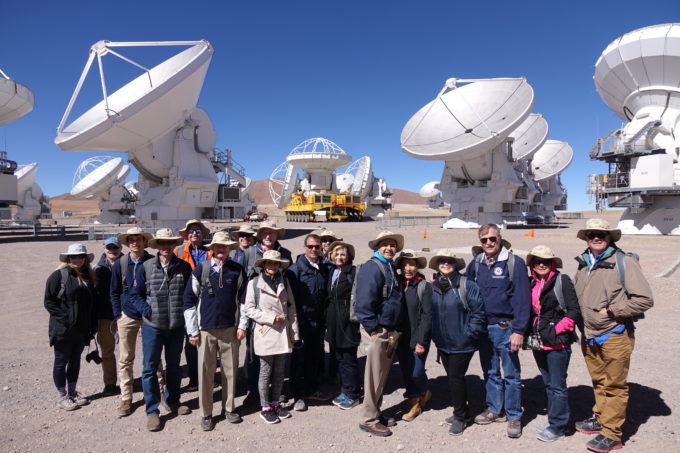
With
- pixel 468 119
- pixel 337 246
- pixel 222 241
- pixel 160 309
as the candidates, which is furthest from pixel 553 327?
pixel 468 119

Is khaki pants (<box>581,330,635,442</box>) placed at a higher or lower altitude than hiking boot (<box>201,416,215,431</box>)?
higher

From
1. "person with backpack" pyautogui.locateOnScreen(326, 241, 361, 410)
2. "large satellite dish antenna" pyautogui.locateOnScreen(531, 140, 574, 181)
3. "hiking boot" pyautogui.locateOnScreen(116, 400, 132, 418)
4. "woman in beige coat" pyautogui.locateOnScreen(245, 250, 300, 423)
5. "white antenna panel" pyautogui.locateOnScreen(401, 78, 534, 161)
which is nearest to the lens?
"woman in beige coat" pyautogui.locateOnScreen(245, 250, 300, 423)

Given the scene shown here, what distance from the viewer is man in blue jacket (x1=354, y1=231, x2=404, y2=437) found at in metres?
3.65

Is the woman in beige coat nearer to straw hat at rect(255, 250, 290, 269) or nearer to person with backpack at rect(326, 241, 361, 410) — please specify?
straw hat at rect(255, 250, 290, 269)

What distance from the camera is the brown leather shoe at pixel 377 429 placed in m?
3.62

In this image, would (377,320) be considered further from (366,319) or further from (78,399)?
(78,399)

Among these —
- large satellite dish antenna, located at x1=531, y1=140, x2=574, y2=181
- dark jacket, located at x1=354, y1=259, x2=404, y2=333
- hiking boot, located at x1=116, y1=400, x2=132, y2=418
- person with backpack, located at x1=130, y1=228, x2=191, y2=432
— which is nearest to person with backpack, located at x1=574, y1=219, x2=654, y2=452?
dark jacket, located at x1=354, y1=259, x2=404, y2=333

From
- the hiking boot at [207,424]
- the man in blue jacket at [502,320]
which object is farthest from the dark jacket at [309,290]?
the man in blue jacket at [502,320]

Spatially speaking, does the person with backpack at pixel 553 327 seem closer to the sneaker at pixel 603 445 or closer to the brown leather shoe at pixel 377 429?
the sneaker at pixel 603 445

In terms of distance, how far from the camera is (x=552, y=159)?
4688 cm

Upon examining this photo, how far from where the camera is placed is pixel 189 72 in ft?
55.4

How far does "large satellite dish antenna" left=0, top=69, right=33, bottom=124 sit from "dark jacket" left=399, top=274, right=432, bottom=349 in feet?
86.2

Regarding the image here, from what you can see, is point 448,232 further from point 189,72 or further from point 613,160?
point 189,72

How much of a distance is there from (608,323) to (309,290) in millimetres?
2570
